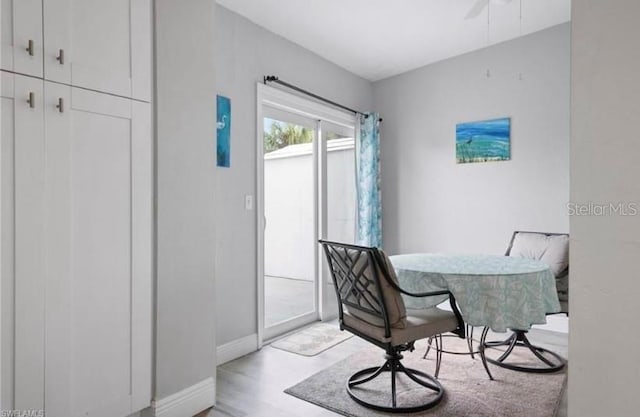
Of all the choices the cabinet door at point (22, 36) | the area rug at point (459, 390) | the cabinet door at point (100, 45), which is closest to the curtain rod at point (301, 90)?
the cabinet door at point (100, 45)

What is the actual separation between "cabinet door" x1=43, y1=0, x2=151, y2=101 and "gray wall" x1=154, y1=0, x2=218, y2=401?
0.11 metres

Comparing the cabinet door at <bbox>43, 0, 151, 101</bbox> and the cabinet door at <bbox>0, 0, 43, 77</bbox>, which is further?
the cabinet door at <bbox>43, 0, 151, 101</bbox>

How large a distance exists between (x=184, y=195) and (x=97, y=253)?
553mm

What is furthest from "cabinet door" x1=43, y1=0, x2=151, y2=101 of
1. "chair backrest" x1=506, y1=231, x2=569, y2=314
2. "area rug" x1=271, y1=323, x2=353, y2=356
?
"chair backrest" x1=506, y1=231, x2=569, y2=314

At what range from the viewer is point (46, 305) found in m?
1.54

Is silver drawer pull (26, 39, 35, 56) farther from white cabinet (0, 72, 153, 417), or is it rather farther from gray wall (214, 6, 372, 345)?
gray wall (214, 6, 372, 345)

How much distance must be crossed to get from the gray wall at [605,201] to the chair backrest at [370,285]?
1267 millimetres

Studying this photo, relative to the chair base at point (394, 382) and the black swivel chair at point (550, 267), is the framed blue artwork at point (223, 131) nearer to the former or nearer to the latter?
the chair base at point (394, 382)

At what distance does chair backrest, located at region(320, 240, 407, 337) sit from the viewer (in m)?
2.08

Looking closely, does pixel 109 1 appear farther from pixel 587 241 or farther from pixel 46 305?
pixel 587 241

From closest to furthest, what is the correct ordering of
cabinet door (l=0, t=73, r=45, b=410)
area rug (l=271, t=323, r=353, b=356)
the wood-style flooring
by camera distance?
cabinet door (l=0, t=73, r=45, b=410)
the wood-style flooring
area rug (l=271, t=323, r=353, b=356)

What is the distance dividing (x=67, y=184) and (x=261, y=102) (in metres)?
1.96

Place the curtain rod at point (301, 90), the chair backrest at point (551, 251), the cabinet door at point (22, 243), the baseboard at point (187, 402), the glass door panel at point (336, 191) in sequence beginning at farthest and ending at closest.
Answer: the glass door panel at point (336, 191), the curtain rod at point (301, 90), the chair backrest at point (551, 251), the baseboard at point (187, 402), the cabinet door at point (22, 243)

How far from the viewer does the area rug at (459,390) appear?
217 cm
